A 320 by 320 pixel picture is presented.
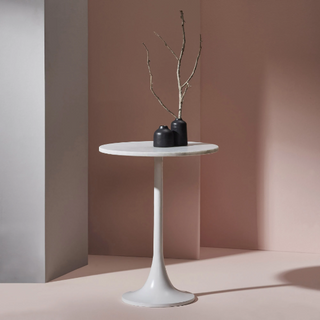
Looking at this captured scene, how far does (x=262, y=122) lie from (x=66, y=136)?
158 cm

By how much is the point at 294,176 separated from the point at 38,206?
2.01 meters

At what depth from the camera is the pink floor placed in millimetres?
2613

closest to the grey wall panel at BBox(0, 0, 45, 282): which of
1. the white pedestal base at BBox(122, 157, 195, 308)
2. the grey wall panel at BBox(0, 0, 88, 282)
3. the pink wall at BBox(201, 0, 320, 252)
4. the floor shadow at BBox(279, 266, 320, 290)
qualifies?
the grey wall panel at BBox(0, 0, 88, 282)

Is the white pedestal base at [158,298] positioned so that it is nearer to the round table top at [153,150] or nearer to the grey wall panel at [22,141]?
the grey wall panel at [22,141]

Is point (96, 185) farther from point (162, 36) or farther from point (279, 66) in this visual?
point (279, 66)

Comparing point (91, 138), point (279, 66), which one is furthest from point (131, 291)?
point (279, 66)

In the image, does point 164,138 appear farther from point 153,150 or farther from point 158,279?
point 158,279

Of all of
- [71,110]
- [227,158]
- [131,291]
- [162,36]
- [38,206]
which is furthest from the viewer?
[227,158]

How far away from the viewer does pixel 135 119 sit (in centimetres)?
379

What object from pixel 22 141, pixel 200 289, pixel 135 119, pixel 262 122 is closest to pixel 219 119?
pixel 262 122

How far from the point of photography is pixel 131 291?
2920 mm

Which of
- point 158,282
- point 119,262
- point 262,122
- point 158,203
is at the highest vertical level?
point 262,122

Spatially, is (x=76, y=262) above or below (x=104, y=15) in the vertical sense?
below

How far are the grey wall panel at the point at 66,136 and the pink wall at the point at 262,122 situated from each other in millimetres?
1051
